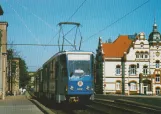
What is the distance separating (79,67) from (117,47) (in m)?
68.6

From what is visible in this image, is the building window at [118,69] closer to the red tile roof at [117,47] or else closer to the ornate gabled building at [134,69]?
the ornate gabled building at [134,69]

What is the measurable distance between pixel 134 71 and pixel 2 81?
46.1 m

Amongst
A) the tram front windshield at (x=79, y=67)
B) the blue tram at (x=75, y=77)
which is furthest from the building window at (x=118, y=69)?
the tram front windshield at (x=79, y=67)

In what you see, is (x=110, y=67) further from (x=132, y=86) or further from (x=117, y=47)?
(x=117, y=47)

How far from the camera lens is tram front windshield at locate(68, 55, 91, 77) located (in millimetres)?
21625

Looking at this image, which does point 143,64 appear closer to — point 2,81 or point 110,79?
point 110,79

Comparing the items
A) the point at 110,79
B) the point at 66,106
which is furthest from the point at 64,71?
the point at 110,79

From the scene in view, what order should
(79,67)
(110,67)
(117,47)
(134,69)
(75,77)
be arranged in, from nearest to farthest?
(75,77), (79,67), (134,69), (110,67), (117,47)

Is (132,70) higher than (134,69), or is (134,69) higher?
(134,69)

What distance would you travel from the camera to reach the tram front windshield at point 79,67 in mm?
21625

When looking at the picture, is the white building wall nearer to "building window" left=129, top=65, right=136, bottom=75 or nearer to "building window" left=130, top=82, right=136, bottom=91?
"building window" left=129, top=65, right=136, bottom=75

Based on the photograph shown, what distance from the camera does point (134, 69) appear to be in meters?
85.0

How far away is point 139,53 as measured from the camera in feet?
279

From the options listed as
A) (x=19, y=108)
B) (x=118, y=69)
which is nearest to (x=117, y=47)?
(x=118, y=69)
